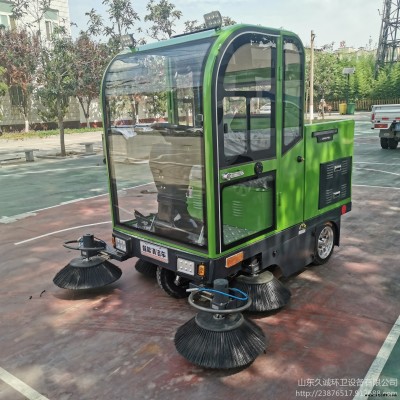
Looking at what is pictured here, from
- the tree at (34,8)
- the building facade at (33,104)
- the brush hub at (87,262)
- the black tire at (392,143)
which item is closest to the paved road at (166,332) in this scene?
the brush hub at (87,262)

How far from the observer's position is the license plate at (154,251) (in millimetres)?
4500

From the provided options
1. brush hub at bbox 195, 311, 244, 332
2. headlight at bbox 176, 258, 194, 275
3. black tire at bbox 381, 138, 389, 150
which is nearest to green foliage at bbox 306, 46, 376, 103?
black tire at bbox 381, 138, 389, 150

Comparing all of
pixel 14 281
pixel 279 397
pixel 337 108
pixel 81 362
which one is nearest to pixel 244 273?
pixel 279 397

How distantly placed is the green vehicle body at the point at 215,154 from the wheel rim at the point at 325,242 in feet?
1.35

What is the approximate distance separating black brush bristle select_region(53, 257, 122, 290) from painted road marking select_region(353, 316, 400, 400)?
10.1 ft

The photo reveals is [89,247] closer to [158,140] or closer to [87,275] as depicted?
[87,275]

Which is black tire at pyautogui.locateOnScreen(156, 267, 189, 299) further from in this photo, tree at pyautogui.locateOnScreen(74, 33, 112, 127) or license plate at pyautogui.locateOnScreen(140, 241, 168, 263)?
tree at pyautogui.locateOnScreen(74, 33, 112, 127)

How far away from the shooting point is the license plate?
4500 millimetres

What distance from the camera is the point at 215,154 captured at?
3.80 metres

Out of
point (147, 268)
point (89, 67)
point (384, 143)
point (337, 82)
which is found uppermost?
point (89, 67)

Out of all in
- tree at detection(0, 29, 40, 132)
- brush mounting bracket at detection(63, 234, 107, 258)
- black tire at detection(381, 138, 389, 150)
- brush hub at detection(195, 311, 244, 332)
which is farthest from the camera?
tree at detection(0, 29, 40, 132)

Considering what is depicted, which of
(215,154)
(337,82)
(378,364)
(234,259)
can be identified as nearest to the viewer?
(378,364)

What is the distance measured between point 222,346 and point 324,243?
2873 mm

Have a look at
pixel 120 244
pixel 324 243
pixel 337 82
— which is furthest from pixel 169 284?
pixel 337 82
